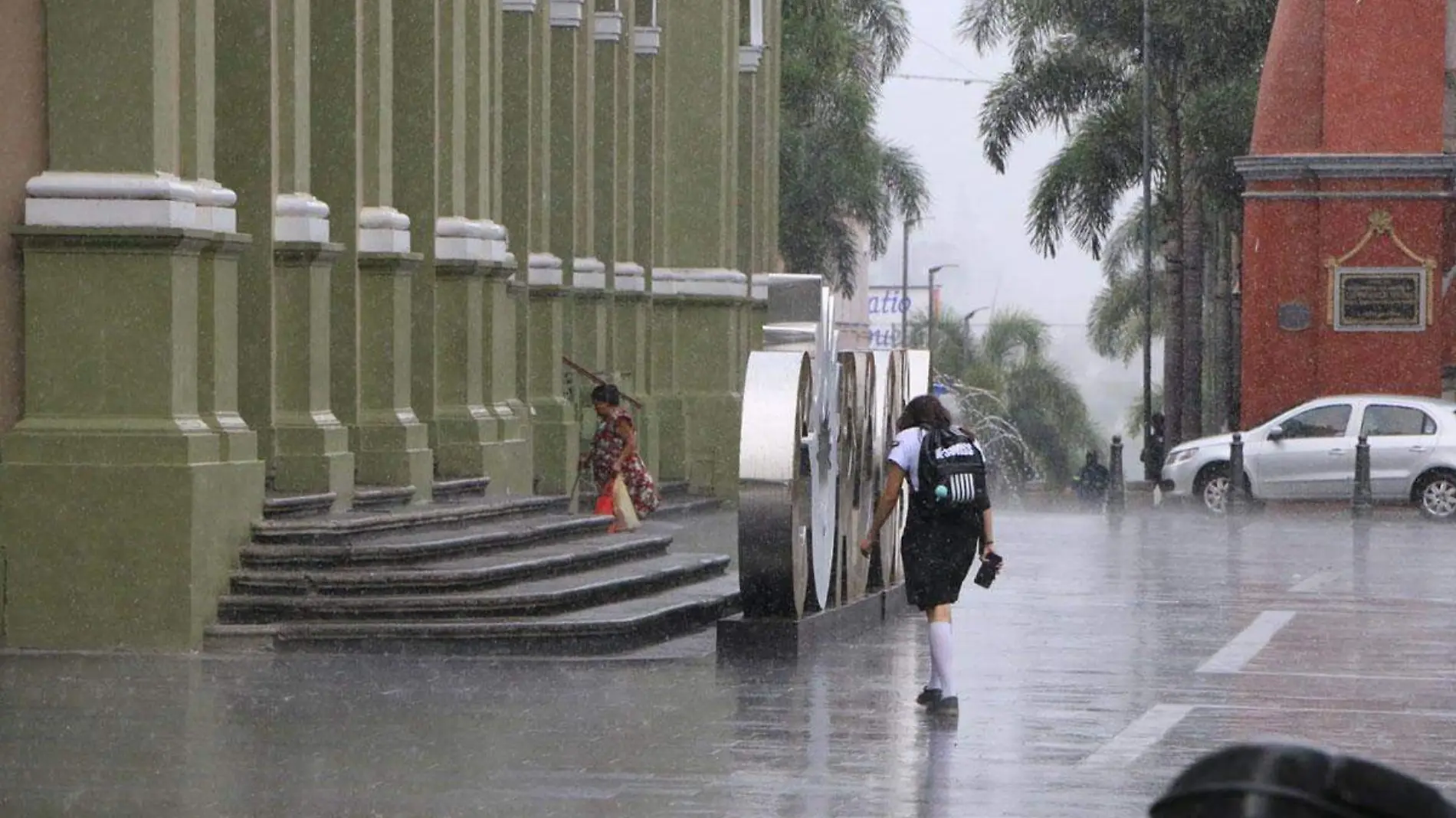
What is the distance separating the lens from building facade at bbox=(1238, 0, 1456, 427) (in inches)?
1654

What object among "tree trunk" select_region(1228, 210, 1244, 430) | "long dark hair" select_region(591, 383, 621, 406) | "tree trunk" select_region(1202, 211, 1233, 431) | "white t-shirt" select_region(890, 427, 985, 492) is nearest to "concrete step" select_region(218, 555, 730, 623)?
"white t-shirt" select_region(890, 427, 985, 492)

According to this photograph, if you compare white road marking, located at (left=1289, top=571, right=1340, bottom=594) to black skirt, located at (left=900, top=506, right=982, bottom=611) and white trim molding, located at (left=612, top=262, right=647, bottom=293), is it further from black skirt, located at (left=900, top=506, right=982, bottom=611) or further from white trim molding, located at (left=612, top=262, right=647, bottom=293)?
white trim molding, located at (left=612, top=262, right=647, bottom=293)

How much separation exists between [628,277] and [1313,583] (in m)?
12.0

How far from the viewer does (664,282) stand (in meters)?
34.9

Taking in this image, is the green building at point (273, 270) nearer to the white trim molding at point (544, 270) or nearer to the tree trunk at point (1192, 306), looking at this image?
the white trim molding at point (544, 270)

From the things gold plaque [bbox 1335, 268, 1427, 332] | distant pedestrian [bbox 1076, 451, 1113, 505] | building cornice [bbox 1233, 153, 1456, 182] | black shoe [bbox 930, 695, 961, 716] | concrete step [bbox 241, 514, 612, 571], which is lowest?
→ distant pedestrian [bbox 1076, 451, 1113, 505]

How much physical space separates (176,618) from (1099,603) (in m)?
7.69

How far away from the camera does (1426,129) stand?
42281 mm

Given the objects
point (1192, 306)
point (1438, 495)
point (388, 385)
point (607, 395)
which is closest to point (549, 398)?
point (607, 395)

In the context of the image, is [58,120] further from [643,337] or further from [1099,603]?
[643,337]

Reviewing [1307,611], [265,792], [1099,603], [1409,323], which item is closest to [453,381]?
[1099,603]

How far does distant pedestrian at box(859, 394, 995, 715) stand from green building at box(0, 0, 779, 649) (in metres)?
3.96

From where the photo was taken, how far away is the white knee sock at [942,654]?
495 inches

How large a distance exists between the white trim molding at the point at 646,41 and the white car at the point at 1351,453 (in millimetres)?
9886
